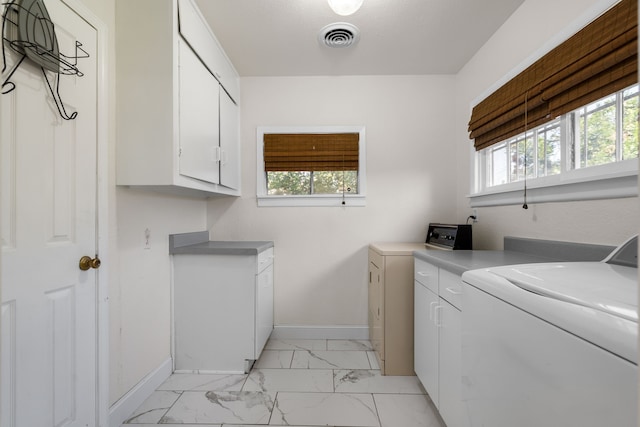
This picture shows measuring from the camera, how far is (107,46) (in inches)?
56.5

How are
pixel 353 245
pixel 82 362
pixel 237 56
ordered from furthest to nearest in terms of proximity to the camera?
pixel 353 245
pixel 237 56
pixel 82 362

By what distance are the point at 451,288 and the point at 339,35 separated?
1.87m

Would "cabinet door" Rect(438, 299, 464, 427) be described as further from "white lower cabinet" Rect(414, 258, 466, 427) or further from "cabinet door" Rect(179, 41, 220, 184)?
"cabinet door" Rect(179, 41, 220, 184)

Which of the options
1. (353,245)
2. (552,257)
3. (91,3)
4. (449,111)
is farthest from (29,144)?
(449,111)

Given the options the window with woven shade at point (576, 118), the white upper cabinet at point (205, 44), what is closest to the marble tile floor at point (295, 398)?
the window with woven shade at point (576, 118)

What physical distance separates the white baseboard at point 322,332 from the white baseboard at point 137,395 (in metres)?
0.94

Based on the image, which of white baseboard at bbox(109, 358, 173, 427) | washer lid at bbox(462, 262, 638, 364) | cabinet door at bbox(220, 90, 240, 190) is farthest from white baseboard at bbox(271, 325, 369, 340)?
washer lid at bbox(462, 262, 638, 364)

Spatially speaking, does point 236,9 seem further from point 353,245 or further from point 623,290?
point 623,290

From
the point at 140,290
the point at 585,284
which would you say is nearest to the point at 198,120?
the point at 140,290

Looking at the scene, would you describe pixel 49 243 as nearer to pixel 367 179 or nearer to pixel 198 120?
pixel 198 120

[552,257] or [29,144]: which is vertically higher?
[29,144]

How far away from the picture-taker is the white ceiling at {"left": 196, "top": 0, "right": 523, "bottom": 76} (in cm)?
176

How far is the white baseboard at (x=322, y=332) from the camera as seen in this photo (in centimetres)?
255

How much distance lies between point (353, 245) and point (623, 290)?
1997mm
